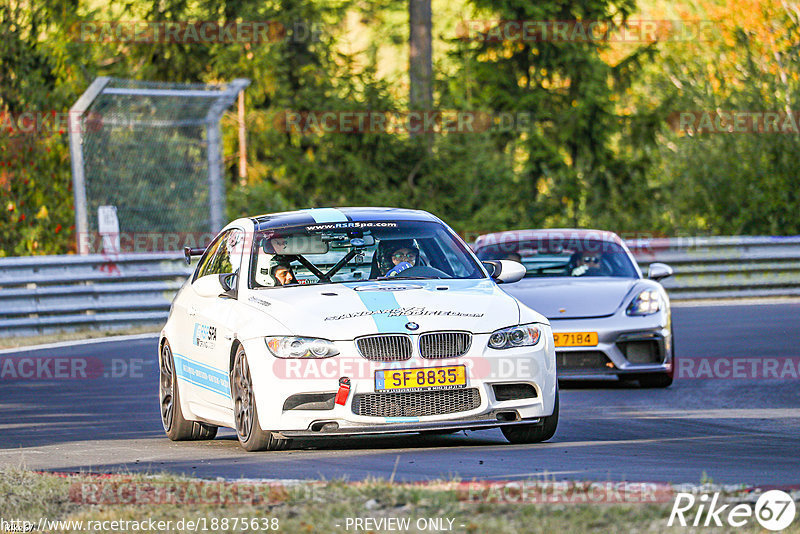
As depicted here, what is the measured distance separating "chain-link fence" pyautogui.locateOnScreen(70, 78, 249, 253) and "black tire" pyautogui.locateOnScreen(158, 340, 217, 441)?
33.8 ft

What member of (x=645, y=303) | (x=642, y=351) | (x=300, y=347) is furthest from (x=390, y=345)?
(x=645, y=303)

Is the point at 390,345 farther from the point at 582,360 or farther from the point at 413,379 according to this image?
the point at 582,360

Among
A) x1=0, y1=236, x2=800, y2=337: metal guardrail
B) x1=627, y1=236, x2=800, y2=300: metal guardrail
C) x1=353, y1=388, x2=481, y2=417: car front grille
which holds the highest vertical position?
x1=353, y1=388, x2=481, y2=417: car front grille

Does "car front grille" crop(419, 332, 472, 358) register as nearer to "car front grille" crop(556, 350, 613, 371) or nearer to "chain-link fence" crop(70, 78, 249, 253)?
"car front grille" crop(556, 350, 613, 371)

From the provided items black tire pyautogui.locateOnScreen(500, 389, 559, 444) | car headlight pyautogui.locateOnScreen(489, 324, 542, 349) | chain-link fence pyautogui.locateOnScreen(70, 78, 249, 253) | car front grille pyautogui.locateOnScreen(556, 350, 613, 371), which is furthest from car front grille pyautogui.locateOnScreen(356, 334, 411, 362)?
chain-link fence pyautogui.locateOnScreen(70, 78, 249, 253)

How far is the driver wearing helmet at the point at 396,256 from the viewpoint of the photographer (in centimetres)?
980

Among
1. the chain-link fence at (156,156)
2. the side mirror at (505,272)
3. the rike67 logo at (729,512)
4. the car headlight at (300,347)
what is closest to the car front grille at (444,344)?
the car headlight at (300,347)

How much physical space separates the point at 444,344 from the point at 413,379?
0.27 metres

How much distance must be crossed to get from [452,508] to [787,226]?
2368 centimetres

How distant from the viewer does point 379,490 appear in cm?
661

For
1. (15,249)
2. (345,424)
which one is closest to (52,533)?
(345,424)

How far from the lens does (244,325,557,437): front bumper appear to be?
8.62 meters

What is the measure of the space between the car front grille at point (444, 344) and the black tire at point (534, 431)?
2.40ft

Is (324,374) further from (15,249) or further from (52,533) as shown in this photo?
(15,249)
